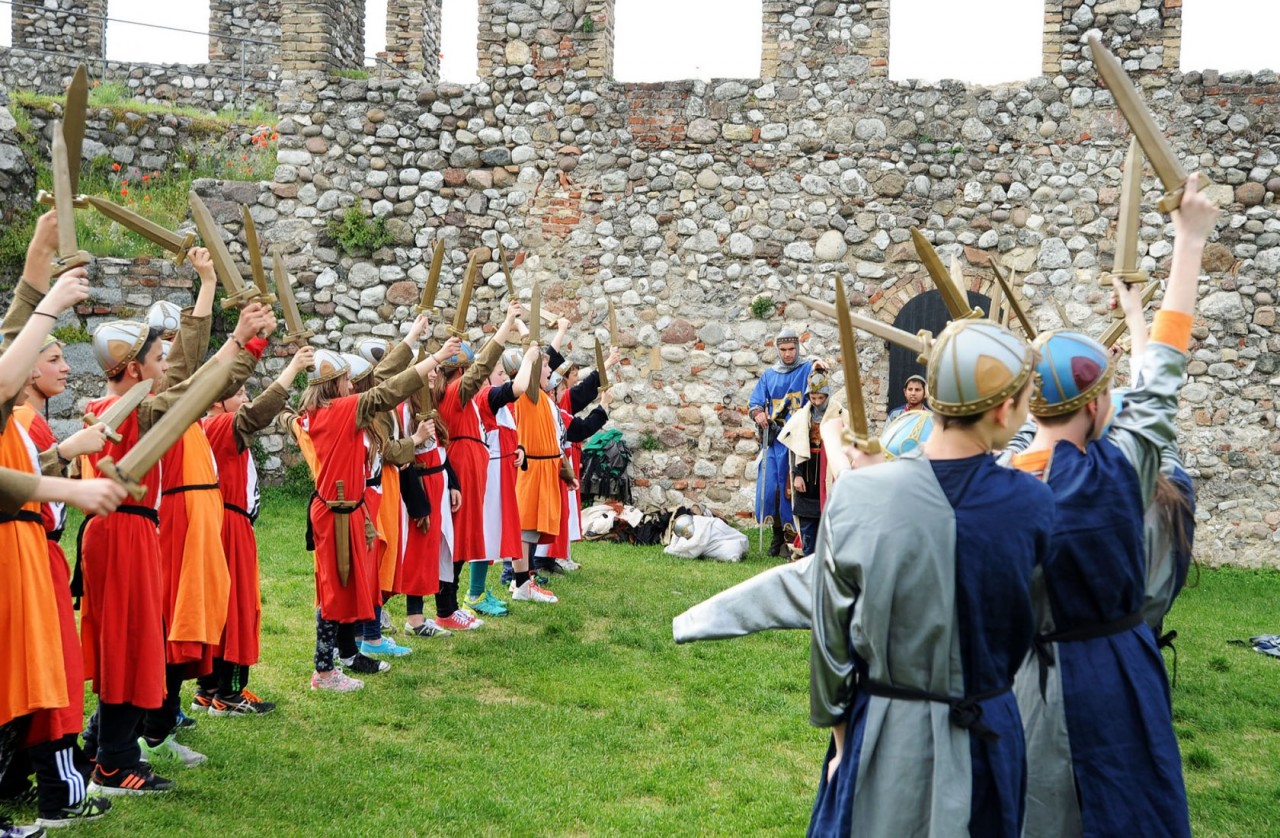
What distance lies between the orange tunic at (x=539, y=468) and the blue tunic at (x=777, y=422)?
2652 mm

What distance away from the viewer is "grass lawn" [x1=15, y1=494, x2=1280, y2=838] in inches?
174

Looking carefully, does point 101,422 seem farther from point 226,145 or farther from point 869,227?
point 226,145

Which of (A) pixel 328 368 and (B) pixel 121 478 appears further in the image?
(A) pixel 328 368

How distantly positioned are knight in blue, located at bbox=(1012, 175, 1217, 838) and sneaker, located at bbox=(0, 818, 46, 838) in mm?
3275

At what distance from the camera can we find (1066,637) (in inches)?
116

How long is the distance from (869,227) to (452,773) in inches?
309

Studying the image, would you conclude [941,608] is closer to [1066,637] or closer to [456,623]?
[1066,637]

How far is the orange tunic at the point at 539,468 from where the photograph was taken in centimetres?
838

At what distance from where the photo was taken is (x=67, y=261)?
3.24 meters

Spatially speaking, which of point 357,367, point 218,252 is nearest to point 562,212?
point 357,367

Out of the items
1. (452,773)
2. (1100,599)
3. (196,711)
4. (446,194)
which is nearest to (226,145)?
(446,194)

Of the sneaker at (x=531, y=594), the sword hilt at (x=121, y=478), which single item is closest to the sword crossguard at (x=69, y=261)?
the sword hilt at (x=121, y=478)

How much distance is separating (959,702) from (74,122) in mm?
2959

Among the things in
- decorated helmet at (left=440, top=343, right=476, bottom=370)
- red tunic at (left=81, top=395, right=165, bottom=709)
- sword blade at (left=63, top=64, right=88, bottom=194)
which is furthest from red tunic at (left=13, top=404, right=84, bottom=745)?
decorated helmet at (left=440, top=343, right=476, bottom=370)
